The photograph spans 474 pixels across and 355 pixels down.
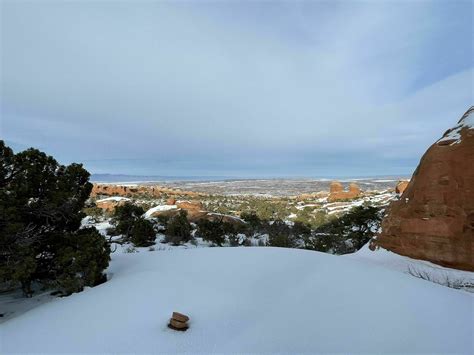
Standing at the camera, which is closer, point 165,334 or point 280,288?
point 165,334

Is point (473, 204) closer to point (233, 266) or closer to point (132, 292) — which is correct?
point (233, 266)

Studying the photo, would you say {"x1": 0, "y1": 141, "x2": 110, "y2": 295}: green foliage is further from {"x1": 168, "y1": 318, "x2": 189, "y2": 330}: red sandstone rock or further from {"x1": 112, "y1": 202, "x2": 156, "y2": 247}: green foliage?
{"x1": 112, "y1": 202, "x2": 156, "y2": 247}: green foliage

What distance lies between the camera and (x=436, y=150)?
10148mm

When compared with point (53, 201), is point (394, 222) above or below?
below

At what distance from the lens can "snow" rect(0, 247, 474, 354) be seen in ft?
13.8

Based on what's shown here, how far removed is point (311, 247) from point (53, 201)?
48.5ft

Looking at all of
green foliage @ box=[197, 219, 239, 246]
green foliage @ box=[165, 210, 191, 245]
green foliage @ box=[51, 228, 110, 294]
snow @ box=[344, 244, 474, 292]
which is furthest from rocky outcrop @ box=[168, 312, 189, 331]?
green foliage @ box=[165, 210, 191, 245]

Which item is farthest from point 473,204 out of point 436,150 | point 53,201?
point 53,201

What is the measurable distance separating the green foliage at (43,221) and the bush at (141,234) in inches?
371

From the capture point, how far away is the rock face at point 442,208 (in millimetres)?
8633

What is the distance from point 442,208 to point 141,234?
51.5 feet

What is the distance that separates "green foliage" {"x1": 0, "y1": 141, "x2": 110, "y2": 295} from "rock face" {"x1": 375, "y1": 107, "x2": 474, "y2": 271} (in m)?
10.1

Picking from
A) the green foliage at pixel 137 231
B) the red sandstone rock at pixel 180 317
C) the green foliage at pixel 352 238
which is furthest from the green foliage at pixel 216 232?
the red sandstone rock at pixel 180 317

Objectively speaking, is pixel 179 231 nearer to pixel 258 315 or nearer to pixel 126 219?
pixel 126 219
